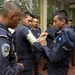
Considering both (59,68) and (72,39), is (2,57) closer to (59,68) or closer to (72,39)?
(72,39)

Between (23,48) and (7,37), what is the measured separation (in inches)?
59.1

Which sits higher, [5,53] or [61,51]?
[5,53]

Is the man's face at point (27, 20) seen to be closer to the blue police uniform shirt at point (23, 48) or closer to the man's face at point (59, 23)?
the blue police uniform shirt at point (23, 48)

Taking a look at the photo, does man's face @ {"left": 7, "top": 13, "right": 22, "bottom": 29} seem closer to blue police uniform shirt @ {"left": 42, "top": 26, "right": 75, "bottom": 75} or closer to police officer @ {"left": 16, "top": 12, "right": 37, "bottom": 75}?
blue police uniform shirt @ {"left": 42, "top": 26, "right": 75, "bottom": 75}

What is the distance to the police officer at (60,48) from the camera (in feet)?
8.34

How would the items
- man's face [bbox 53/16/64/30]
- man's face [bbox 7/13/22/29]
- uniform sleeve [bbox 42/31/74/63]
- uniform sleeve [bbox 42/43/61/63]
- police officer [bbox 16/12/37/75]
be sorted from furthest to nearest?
police officer [bbox 16/12/37/75] → man's face [bbox 53/16/64/30] → uniform sleeve [bbox 42/43/61/63] → uniform sleeve [bbox 42/31/74/63] → man's face [bbox 7/13/22/29]

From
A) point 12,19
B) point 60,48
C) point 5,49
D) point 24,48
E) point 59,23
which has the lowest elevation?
point 24,48

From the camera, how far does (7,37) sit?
76.9 inches

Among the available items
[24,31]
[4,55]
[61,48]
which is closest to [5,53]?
[4,55]

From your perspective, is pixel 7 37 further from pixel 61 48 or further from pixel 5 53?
pixel 61 48

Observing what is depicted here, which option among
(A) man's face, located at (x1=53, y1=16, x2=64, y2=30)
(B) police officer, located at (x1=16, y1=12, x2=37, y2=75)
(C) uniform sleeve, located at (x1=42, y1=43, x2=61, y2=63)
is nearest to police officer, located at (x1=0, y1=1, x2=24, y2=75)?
(C) uniform sleeve, located at (x1=42, y1=43, x2=61, y2=63)

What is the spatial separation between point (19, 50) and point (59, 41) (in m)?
1.00

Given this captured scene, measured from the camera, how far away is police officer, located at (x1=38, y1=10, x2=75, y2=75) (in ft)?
8.34

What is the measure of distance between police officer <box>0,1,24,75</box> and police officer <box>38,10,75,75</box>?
660 mm
